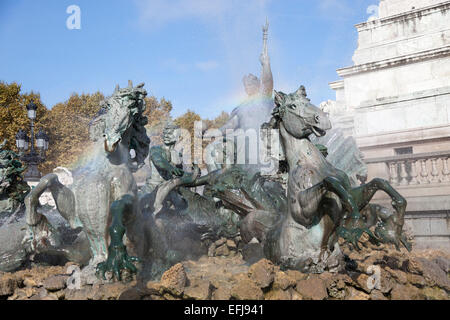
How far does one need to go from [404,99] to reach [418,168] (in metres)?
3.79

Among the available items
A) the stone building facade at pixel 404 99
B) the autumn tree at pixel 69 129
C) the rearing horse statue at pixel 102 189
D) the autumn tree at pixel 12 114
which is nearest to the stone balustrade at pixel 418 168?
the stone building facade at pixel 404 99

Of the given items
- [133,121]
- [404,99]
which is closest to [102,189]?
[133,121]

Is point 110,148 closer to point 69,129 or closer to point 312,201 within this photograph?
point 312,201

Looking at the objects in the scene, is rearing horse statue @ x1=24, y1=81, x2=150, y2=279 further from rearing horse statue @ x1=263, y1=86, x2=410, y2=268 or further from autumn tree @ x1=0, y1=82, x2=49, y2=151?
autumn tree @ x1=0, y1=82, x2=49, y2=151

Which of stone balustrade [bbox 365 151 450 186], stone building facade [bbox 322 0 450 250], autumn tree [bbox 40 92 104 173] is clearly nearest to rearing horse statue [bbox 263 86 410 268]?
stone building facade [bbox 322 0 450 250]

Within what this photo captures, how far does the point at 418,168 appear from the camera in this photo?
8.29 metres

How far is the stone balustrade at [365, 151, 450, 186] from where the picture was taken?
809cm

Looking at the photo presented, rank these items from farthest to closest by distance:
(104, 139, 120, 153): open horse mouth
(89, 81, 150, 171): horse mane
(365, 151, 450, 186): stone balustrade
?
(365, 151, 450, 186): stone balustrade → (89, 81, 150, 171): horse mane → (104, 139, 120, 153): open horse mouth

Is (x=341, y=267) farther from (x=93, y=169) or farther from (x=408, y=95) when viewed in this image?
(x=408, y=95)

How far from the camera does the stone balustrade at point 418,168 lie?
8086 millimetres

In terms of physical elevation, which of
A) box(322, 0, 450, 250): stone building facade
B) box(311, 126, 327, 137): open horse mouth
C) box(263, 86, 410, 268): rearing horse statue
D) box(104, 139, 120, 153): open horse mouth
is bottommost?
box(263, 86, 410, 268): rearing horse statue

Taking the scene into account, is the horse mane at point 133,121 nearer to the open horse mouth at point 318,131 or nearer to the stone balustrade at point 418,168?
the open horse mouth at point 318,131

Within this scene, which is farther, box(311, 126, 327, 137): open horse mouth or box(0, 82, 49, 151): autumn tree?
box(0, 82, 49, 151): autumn tree
